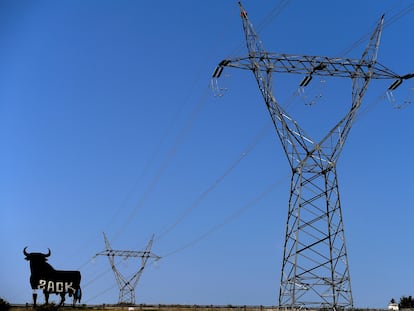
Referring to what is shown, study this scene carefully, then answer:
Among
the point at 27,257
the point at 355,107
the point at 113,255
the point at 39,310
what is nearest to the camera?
the point at 355,107

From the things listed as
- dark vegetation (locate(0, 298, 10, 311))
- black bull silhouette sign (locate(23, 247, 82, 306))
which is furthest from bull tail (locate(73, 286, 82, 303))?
dark vegetation (locate(0, 298, 10, 311))

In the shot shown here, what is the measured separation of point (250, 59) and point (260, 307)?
3191cm

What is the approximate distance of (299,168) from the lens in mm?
45250

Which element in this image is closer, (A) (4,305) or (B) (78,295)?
(A) (4,305)

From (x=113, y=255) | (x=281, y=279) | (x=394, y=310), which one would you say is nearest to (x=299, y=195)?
(x=281, y=279)

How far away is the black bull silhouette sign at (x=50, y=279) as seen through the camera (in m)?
64.0

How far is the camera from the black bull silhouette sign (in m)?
64.0

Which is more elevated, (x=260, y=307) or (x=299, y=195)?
(x=299, y=195)

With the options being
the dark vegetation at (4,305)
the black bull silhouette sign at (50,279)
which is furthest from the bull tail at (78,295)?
the dark vegetation at (4,305)

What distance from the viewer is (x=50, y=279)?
64.6 metres

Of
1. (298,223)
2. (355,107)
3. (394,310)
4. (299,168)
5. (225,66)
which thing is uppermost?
(225,66)

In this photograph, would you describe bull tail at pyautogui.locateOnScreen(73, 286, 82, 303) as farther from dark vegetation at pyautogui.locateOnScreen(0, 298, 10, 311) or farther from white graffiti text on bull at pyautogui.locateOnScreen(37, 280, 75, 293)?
dark vegetation at pyautogui.locateOnScreen(0, 298, 10, 311)

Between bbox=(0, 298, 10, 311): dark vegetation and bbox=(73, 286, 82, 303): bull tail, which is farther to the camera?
bbox=(73, 286, 82, 303): bull tail

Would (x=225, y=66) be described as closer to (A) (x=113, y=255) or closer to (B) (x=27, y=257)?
(B) (x=27, y=257)
